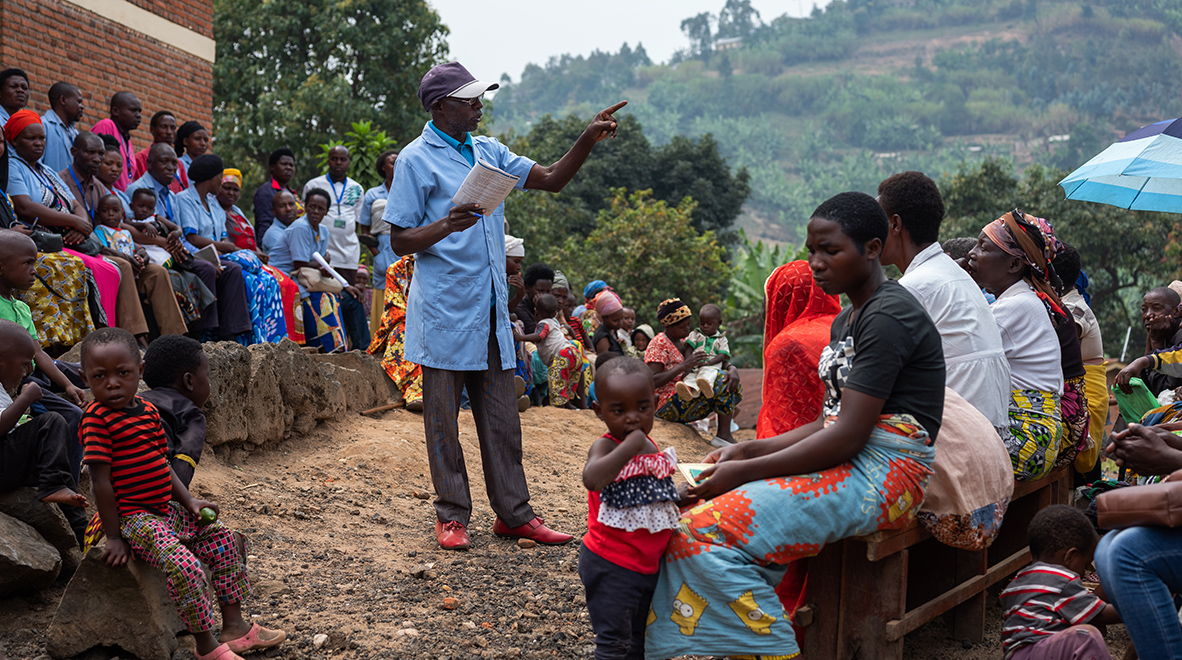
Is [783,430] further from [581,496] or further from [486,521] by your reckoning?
[581,496]

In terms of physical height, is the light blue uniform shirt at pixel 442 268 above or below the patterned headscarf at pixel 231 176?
below

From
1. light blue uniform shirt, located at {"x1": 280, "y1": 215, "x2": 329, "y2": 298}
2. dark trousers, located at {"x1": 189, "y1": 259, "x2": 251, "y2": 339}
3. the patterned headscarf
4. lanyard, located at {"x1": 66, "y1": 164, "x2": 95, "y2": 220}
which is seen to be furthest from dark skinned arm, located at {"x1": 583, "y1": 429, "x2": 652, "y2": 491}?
the patterned headscarf

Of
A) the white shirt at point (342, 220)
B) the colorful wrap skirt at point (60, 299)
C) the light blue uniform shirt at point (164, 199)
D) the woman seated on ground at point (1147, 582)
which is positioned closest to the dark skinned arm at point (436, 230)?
the colorful wrap skirt at point (60, 299)

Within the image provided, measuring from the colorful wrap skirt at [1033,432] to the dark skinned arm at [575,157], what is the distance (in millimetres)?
2141

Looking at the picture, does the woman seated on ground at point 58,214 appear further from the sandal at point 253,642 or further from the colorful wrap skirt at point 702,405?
the colorful wrap skirt at point 702,405

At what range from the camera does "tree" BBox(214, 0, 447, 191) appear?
892 inches

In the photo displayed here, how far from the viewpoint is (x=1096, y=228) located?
23609 mm

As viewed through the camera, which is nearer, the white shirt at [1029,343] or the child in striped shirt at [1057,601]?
the child in striped shirt at [1057,601]

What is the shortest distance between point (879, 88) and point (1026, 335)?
10505 centimetres

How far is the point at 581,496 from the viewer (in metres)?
6.02

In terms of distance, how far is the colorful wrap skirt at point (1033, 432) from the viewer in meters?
3.69

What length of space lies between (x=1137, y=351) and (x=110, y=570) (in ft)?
87.1

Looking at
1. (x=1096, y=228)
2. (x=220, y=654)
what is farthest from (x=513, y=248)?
(x=1096, y=228)

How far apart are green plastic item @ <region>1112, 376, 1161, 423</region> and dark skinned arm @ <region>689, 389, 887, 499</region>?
11.0ft
